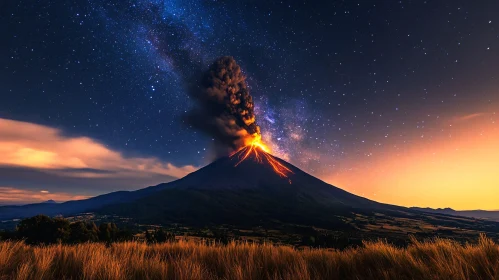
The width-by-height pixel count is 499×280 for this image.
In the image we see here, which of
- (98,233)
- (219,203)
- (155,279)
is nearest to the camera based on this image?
(155,279)

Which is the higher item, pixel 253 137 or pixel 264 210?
pixel 253 137

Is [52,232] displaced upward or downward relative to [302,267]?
downward

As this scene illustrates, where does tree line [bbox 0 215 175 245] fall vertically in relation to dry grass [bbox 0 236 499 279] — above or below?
below

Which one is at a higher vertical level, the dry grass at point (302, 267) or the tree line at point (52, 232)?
the dry grass at point (302, 267)

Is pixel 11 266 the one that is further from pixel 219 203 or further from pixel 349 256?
pixel 219 203

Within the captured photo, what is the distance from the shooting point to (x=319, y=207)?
18412 centimetres

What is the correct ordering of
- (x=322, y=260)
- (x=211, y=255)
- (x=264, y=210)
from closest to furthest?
(x=322, y=260), (x=211, y=255), (x=264, y=210)

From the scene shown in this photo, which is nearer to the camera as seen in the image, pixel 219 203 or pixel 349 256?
pixel 349 256

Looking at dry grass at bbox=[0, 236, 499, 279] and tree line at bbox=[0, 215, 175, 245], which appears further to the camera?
tree line at bbox=[0, 215, 175, 245]

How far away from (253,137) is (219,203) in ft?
164

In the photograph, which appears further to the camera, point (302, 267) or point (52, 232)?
point (52, 232)

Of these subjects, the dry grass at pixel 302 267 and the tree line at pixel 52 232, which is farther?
the tree line at pixel 52 232

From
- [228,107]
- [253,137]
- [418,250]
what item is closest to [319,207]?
[253,137]

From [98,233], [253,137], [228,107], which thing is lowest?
[98,233]
